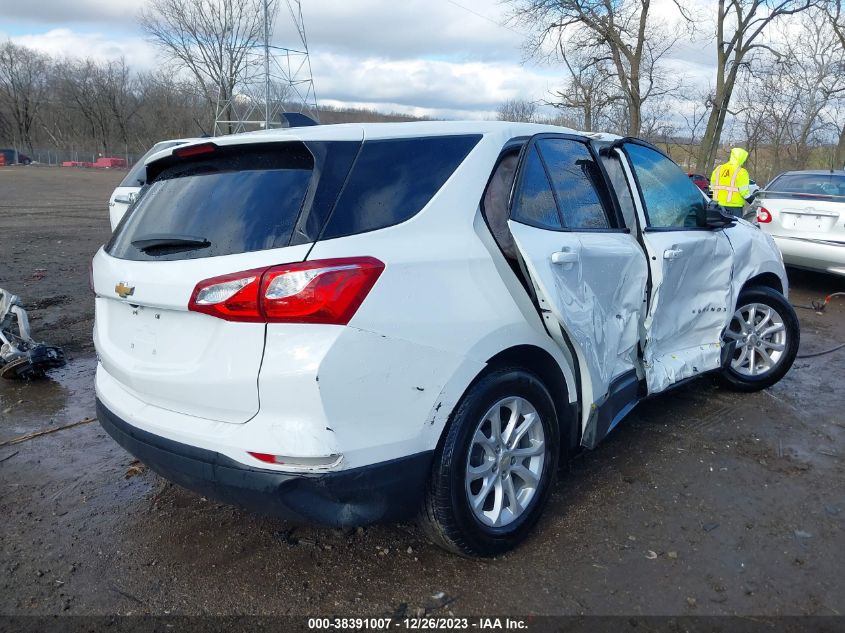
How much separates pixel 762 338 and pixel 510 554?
118 inches

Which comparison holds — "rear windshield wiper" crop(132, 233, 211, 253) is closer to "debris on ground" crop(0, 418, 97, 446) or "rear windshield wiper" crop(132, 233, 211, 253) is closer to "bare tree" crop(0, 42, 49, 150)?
"debris on ground" crop(0, 418, 97, 446)

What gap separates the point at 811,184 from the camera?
9.28 meters

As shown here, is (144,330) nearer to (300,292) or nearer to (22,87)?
(300,292)

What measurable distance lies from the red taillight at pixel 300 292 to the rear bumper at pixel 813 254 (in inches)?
298

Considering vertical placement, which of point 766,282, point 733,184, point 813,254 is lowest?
point 813,254

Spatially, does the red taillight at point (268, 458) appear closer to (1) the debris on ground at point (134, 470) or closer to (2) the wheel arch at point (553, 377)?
(2) the wheel arch at point (553, 377)

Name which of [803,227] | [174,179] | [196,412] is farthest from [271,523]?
[803,227]

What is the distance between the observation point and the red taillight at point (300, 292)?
2.16 metres

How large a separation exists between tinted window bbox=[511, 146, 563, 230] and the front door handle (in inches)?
5.9

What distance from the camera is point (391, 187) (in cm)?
249

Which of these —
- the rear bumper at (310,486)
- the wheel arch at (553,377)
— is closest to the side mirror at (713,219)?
the wheel arch at (553,377)

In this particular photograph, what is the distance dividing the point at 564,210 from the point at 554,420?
102 centimetres

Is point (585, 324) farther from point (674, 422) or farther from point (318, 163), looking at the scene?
point (674, 422)

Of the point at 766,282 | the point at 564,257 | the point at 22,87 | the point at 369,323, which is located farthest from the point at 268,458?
the point at 22,87
